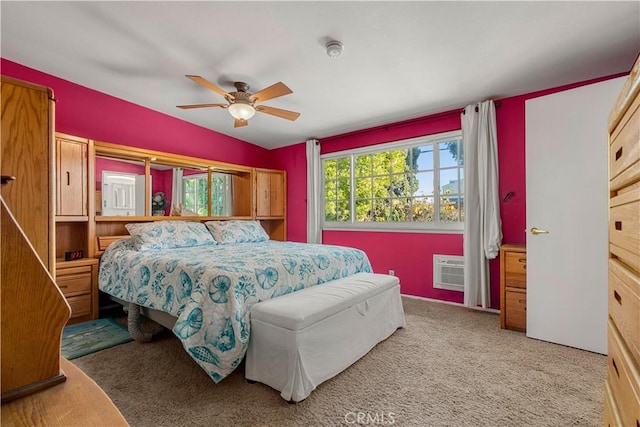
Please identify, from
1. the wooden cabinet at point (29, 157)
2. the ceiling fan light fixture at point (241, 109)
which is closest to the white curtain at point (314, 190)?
the ceiling fan light fixture at point (241, 109)

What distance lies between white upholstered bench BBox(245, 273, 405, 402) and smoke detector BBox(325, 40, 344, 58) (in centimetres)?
180

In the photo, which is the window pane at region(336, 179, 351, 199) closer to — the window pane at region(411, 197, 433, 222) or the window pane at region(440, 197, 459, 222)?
the window pane at region(411, 197, 433, 222)

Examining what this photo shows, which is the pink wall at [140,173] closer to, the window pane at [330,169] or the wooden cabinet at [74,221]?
the wooden cabinet at [74,221]

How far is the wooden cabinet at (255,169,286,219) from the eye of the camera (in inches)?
186

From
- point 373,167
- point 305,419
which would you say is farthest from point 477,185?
point 305,419

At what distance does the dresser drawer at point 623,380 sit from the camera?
666 millimetres

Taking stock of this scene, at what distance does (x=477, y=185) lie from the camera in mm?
3230

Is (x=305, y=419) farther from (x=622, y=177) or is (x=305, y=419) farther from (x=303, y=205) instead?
(x=303, y=205)

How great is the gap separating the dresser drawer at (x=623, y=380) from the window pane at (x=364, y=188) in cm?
340

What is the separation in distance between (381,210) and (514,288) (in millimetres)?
1870

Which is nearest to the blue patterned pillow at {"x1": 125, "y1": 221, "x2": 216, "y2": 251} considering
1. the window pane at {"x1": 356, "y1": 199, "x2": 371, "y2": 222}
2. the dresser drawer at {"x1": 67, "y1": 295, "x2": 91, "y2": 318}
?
the dresser drawer at {"x1": 67, "y1": 295, "x2": 91, "y2": 318}

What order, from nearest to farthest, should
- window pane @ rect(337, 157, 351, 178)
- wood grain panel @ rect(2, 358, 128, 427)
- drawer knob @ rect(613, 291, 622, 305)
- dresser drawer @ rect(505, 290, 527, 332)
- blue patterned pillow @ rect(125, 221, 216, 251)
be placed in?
wood grain panel @ rect(2, 358, 128, 427) < drawer knob @ rect(613, 291, 622, 305) < dresser drawer @ rect(505, 290, 527, 332) < blue patterned pillow @ rect(125, 221, 216, 251) < window pane @ rect(337, 157, 351, 178)

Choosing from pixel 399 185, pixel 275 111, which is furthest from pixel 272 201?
pixel 275 111

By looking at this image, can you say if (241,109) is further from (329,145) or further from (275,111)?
(329,145)
